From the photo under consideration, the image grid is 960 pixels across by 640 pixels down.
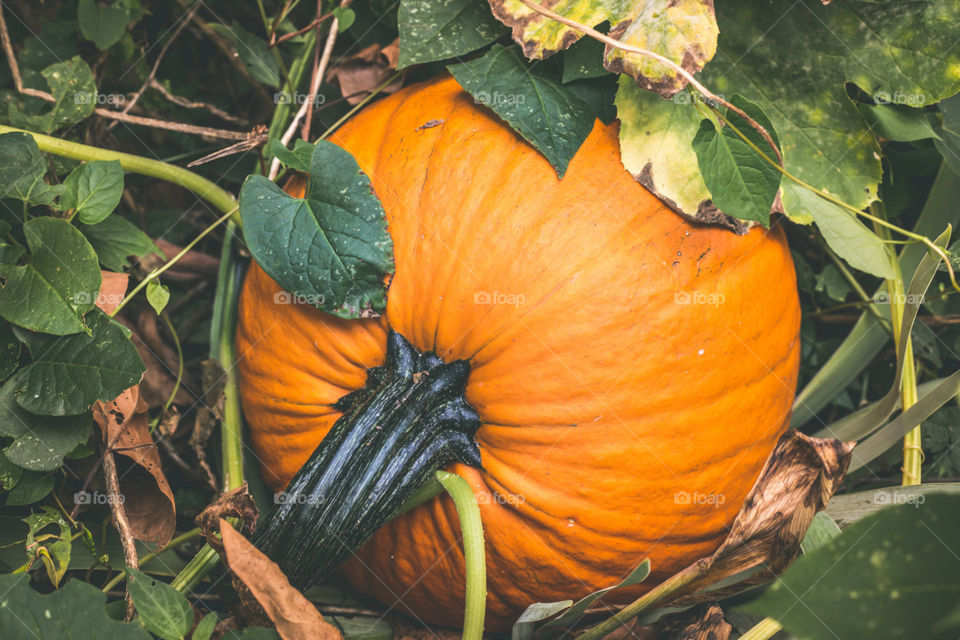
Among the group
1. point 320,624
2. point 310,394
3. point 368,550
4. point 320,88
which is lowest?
point 368,550

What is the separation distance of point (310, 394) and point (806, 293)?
1.24 meters

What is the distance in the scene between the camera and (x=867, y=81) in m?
1.23

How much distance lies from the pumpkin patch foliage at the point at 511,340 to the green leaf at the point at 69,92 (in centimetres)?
13

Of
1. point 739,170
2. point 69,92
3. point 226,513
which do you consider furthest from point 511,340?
point 69,92

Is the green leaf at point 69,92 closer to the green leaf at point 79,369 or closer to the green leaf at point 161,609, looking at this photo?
the green leaf at point 79,369

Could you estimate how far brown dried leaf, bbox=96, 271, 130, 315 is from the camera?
127 centimetres

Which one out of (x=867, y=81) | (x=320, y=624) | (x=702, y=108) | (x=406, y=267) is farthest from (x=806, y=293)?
(x=320, y=624)

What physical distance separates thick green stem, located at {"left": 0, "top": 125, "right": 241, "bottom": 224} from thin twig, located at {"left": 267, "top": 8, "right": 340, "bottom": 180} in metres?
0.12

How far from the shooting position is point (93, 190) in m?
1.25

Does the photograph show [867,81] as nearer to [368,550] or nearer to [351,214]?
[351,214]

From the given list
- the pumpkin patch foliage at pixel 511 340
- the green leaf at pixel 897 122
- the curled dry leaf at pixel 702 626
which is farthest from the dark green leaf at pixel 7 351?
the green leaf at pixel 897 122

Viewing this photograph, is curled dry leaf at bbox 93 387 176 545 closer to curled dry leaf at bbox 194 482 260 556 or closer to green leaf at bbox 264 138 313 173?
curled dry leaf at bbox 194 482 260 556

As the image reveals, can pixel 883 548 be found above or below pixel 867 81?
below

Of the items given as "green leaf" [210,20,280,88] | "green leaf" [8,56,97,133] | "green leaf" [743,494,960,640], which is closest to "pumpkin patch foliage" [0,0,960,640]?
"green leaf" [8,56,97,133]
